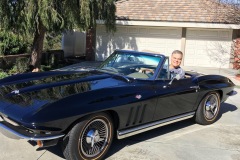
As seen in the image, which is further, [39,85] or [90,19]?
[90,19]

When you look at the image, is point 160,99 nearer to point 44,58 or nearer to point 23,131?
point 23,131

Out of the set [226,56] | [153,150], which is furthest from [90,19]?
[226,56]

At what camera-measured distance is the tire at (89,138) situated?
138 inches

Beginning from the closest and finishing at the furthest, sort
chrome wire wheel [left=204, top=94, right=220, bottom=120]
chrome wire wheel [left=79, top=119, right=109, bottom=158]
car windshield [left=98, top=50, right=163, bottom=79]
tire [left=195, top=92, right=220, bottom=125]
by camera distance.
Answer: chrome wire wheel [left=79, top=119, right=109, bottom=158] → car windshield [left=98, top=50, right=163, bottom=79] → tire [left=195, top=92, right=220, bottom=125] → chrome wire wheel [left=204, top=94, right=220, bottom=120]

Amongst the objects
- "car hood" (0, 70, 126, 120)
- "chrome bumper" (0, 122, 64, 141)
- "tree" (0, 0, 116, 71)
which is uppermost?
"tree" (0, 0, 116, 71)

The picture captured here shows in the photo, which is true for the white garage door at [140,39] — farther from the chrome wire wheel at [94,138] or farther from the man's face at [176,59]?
the chrome wire wheel at [94,138]

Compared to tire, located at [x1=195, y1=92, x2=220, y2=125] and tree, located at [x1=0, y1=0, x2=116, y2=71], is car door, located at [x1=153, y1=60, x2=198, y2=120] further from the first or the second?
tree, located at [x1=0, y1=0, x2=116, y2=71]

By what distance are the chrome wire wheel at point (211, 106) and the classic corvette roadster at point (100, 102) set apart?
0.07ft

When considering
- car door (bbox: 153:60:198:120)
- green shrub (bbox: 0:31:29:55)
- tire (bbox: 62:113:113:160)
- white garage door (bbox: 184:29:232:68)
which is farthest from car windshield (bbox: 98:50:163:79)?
white garage door (bbox: 184:29:232:68)

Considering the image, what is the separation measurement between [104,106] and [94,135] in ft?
1.34

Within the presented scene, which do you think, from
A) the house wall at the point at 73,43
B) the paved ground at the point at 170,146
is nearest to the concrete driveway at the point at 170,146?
the paved ground at the point at 170,146

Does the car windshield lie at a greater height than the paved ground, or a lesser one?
greater

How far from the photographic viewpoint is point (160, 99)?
4504 millimetres

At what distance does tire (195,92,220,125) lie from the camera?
557cm
